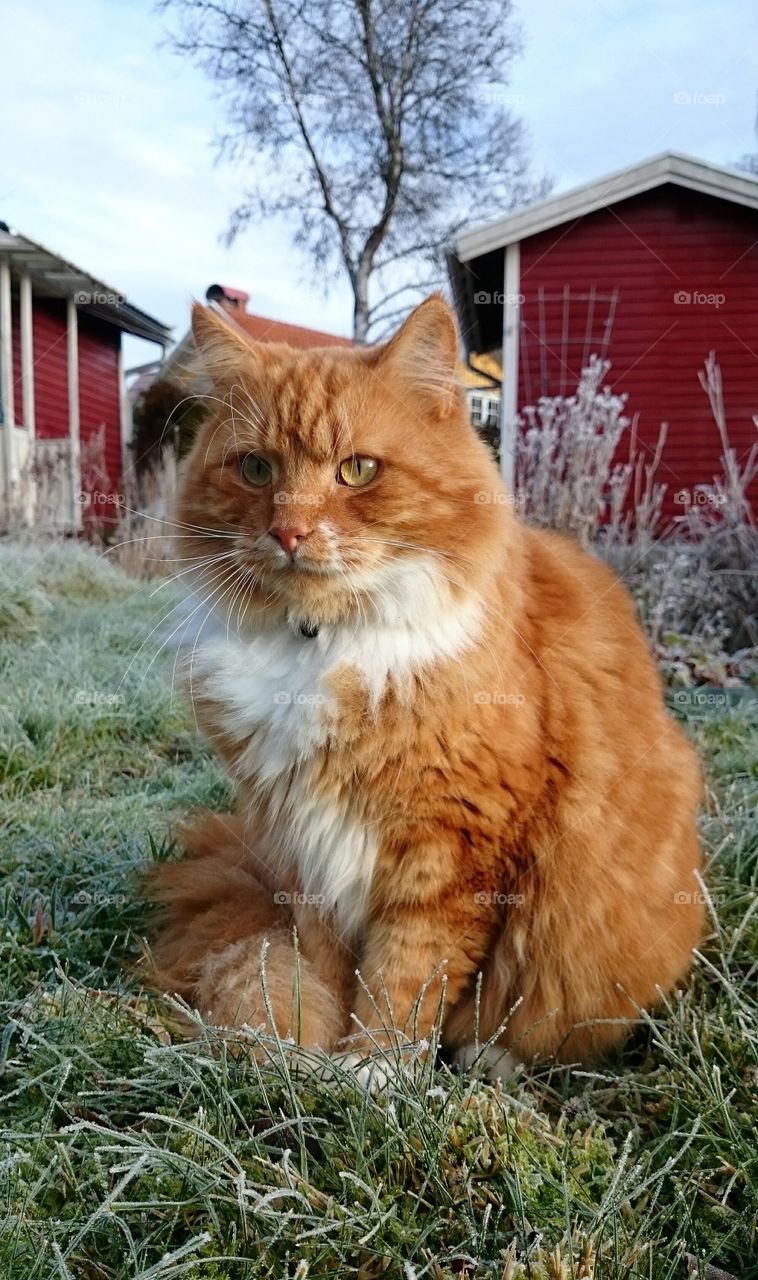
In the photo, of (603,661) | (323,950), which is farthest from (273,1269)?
(603,661)

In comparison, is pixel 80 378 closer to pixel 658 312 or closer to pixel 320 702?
pixel 658 312

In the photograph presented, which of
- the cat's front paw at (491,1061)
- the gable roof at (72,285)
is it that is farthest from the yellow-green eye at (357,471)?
the gable roof at (72,285)

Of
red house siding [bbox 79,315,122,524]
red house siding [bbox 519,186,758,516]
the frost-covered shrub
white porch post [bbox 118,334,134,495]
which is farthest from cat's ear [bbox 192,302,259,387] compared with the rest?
white porch post [bbox 118,334,134,495]

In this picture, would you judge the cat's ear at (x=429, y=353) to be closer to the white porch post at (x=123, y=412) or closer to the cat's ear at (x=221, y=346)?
the cat's ear at (x=221, y=346)

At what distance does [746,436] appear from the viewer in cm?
1138

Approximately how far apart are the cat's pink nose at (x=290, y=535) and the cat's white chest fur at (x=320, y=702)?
23cm

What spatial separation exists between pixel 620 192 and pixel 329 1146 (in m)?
12.1

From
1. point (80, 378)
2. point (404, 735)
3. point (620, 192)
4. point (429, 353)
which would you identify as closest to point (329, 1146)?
point (404, 735)

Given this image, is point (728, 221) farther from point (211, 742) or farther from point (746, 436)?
point (211, 742)

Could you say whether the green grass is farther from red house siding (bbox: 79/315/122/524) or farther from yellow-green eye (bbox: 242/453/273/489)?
red house siding (bbox: 79/315/122/524)

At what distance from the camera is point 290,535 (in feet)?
5.72

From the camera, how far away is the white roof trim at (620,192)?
10734 millimetres

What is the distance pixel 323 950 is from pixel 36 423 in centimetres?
1568

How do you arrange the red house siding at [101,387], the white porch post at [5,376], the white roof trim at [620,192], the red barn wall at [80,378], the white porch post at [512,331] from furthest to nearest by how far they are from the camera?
the red house siding at [101,387] → the red barn wall at [80,378] → the white porch post at [5,376] → the white porch post at [512,331] → the white roof trim at [620,192]
